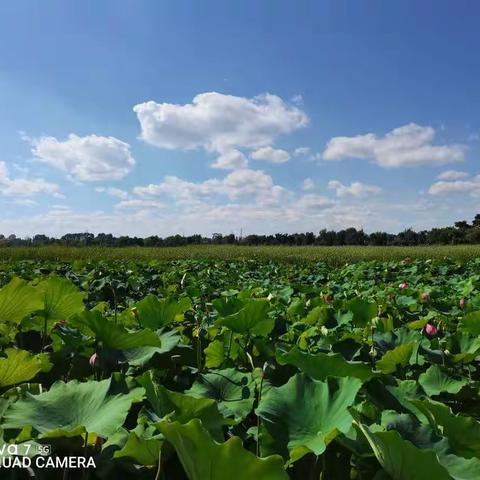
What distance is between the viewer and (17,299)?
1268 mm

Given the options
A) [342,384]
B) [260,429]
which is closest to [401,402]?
[342,384]

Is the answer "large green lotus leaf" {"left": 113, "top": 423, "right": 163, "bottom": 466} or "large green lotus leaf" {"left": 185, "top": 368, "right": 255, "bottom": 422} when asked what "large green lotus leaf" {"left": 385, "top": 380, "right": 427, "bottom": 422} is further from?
"large green lotus leaf" {"left": 113, "top": 423, "right": 163, "bottom": 466}

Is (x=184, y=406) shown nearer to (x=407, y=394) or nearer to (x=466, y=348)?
(x=407, y=394)

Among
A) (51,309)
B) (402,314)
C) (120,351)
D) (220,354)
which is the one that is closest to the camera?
(120,351)

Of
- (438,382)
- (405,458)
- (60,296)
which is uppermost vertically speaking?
(60,296)

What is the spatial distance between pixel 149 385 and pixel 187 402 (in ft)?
0.29

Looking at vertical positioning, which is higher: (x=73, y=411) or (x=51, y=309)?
(x=51, y=309)

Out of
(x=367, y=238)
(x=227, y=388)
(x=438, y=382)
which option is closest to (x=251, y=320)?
(x=227, y=388)

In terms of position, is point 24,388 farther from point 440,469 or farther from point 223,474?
point 440,469

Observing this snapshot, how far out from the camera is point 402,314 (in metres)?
2.84

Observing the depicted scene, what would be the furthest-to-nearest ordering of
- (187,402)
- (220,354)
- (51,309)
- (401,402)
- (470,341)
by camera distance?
(470,341), (220,354), (51,309), (401,402), (187,402)

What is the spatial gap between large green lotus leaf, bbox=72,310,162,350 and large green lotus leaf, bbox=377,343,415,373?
704 mm

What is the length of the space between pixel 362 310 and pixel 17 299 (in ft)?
4.87

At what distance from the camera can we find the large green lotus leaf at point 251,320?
1.56 metres
